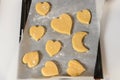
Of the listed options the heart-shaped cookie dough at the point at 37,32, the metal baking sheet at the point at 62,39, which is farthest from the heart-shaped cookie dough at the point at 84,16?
the heart-shaped cookie dough at the point at 37,32

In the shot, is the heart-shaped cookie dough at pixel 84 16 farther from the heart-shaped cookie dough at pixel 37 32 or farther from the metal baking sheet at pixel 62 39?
the heart-shaped cookie dough at pixel 37 32

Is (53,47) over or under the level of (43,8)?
under

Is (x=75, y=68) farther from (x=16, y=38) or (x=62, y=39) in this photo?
(x=16, y=38)

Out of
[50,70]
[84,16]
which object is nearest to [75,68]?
[50,70]

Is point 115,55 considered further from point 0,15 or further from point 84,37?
point 0,15

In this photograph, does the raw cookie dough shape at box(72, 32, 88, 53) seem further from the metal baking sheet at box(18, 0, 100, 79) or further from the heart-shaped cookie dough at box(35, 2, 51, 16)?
the heart-shaped cookie dough at box(35, 2, 51, 16)

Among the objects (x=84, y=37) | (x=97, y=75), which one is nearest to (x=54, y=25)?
(x=84, y=37)

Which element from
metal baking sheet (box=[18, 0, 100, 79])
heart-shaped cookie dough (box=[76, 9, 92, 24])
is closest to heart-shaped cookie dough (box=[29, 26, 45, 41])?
metal baking sheet (box=[18, 0, 100, 79])
